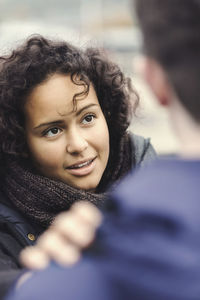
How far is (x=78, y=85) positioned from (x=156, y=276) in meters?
1.49

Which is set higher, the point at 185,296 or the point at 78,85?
the point at 78,85

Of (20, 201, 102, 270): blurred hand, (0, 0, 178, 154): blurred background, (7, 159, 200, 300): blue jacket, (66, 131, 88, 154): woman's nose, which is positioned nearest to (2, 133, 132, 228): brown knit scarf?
Result: (66, 131, 88, 154): woman's nose

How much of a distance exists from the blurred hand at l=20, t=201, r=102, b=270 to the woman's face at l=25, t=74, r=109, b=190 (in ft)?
3.78

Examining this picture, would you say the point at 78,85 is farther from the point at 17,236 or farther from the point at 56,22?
the point at 56,22

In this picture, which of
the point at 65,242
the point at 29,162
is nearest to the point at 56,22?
the point at 29,162

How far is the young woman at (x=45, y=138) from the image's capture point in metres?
2.27

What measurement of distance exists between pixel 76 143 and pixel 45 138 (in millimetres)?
148

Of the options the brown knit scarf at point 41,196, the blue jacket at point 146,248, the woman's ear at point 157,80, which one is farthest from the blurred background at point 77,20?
the blue jacket at point 146,248

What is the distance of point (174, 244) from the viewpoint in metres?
0.92

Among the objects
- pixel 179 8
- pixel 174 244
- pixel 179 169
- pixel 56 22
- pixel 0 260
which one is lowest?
pixel 0 260

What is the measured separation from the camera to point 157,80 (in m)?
1.07

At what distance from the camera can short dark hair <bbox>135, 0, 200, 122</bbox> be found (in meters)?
0.99

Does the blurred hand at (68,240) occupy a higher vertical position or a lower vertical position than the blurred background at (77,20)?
lower

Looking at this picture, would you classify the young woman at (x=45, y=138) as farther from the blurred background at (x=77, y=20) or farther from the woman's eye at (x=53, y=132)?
the blurred background at (x=77, y=20)
